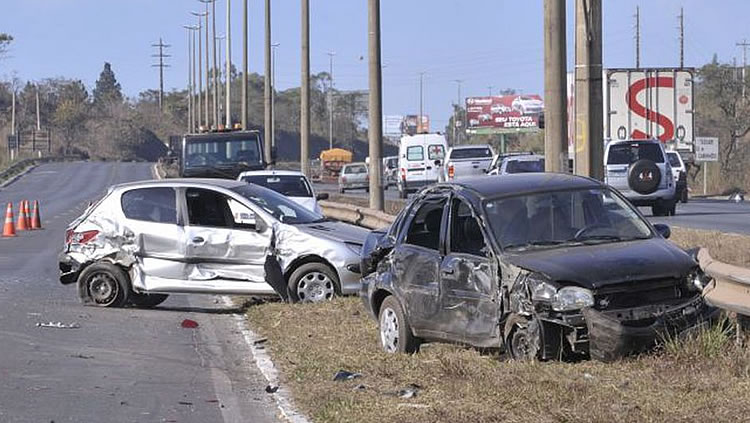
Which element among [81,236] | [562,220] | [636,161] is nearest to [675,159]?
[636,161]

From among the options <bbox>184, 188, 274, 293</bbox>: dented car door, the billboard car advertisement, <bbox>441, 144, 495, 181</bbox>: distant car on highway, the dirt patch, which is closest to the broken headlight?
the dirt patch

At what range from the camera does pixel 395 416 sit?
8.13 metres

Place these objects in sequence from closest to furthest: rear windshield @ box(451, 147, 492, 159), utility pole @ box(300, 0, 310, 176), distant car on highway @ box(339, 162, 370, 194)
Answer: utility pole @ box(300, 0, 310, 176), rear windshield @ box(451, 147, 492, 159), distant car on highway @ box(339, 162, 370, 194)

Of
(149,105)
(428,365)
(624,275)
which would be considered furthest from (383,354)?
(149,105)

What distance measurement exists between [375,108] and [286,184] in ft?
9.52

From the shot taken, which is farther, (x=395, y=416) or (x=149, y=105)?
(x=149, y=105)

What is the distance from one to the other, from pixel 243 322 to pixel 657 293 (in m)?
6.26

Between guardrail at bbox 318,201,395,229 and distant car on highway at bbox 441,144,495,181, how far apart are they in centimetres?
1244

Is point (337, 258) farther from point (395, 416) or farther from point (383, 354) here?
point (395, 416)

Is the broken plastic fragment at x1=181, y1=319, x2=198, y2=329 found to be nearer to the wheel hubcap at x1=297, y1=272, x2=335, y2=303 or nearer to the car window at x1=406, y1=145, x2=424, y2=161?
the wheel hubcap at x1=297, y1=272, x2=335, y2=303

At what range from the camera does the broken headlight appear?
352 inches

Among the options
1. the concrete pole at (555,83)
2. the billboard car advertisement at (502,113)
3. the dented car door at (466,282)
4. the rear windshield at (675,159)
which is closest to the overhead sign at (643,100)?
the rear windshield at (675,159)

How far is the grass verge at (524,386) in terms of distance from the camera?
7.70 m

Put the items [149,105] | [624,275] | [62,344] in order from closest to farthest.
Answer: [624,275]
[62,344]
[149,105]
